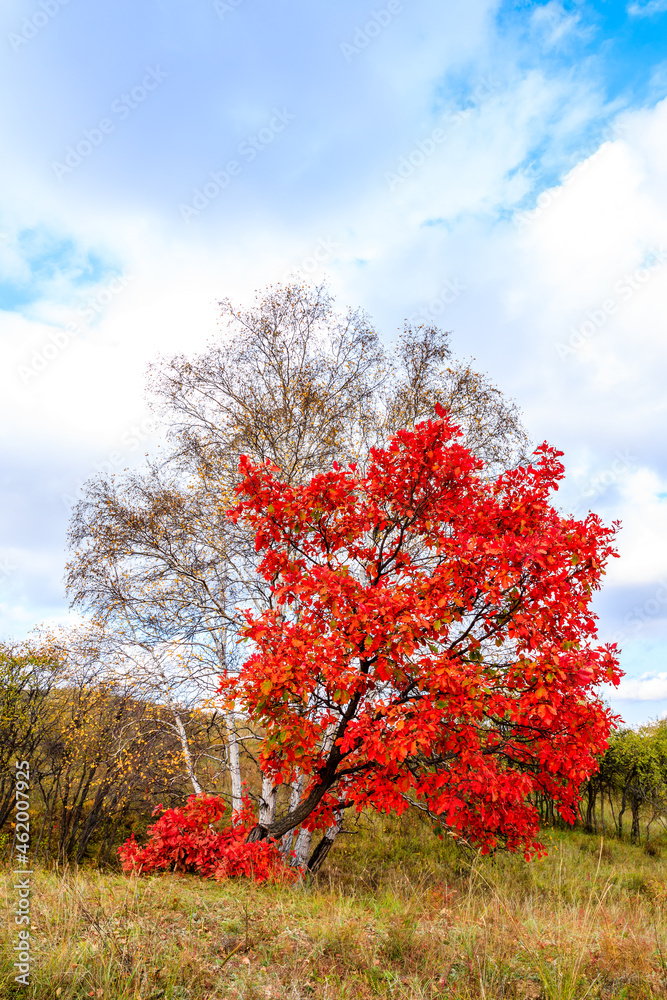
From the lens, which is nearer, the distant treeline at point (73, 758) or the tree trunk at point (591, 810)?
the distant treeline at point (73, 758)

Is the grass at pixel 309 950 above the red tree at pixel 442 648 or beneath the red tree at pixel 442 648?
beneath

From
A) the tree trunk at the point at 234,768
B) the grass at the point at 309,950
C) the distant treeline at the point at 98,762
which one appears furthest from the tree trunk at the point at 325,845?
the grass at the point at 309,950

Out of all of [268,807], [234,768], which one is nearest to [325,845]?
[268,807]

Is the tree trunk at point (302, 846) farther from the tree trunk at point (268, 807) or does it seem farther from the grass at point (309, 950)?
the grass at point (309, 950)

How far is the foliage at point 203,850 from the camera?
678 centimetres

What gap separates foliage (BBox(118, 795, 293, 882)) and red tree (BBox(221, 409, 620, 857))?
784 millimetres

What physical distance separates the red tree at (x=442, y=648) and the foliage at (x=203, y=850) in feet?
2.57

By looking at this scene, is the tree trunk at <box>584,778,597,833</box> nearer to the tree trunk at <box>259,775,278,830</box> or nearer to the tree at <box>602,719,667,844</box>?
the tree at <box>602,719,667,844</box>

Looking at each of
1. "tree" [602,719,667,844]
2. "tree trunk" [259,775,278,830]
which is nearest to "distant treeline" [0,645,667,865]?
"tree" [602,719,667,844]

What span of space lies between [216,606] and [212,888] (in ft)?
16.2

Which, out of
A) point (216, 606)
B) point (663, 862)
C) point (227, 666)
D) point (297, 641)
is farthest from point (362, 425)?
point (663, 862)

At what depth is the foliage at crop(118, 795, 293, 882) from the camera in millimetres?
6777

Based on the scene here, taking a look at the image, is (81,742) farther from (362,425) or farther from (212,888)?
(362,425)

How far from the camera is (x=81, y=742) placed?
1438 cm
